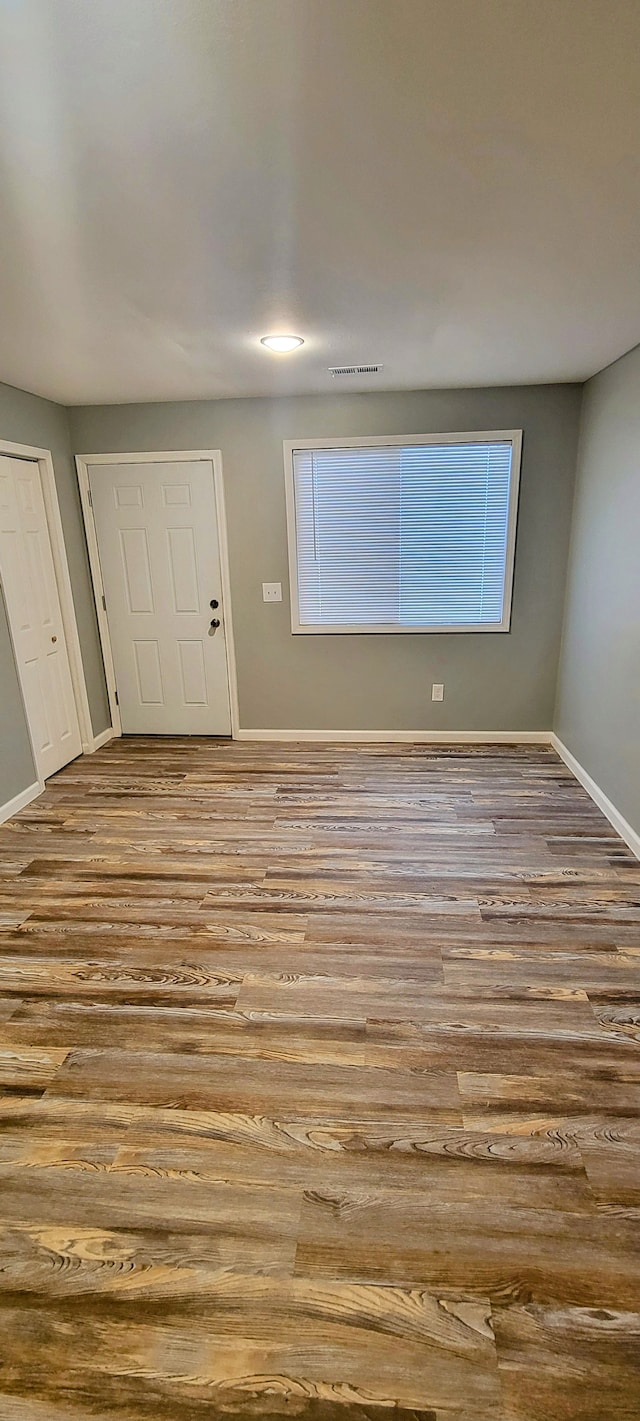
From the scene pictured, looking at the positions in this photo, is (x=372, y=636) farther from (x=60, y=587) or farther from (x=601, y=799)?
(x=60, y=587)

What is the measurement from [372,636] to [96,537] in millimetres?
2166

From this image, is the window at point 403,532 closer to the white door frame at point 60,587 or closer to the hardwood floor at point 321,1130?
the white door frame at point 60,587

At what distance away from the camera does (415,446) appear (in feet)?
13.3

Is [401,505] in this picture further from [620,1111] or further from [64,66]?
[620,1111]

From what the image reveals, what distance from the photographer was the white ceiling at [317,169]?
1080mm

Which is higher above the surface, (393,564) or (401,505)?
(401,505)

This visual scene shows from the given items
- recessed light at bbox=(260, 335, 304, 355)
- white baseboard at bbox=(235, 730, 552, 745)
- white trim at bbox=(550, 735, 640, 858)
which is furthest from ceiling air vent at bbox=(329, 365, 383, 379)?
white trim at bbox=(550, 735, 640, 858)

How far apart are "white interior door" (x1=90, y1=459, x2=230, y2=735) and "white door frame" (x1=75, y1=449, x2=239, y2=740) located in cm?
3

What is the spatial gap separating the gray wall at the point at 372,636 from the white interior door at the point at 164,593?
175 millimetres

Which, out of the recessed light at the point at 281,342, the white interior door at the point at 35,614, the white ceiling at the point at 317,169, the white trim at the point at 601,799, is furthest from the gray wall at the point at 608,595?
the white interior door at the point at 35,614

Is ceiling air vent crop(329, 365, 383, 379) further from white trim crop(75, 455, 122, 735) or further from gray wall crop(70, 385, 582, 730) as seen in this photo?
white trim crop(75, 455, 122, 735)

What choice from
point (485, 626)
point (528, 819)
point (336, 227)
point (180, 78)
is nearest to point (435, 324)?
point (336, 227)

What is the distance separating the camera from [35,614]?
391cm

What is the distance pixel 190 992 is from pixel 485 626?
10.4ft
